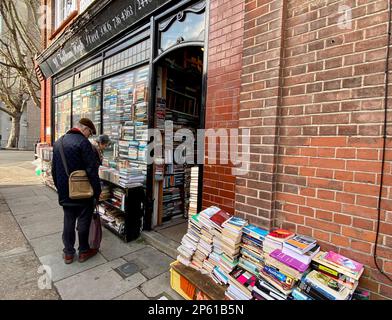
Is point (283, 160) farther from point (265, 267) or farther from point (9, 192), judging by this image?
point (9, 192)

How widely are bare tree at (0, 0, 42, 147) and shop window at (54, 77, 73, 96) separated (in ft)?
10.5

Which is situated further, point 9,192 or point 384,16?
point 9,192

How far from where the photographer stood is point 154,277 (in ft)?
9.11

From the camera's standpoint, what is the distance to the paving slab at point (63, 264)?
9.09 ft

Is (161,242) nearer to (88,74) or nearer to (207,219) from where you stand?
(207,219)

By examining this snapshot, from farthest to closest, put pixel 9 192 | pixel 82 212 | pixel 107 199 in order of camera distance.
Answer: pixel 9 192, pixel 107 199, pixel 82 212

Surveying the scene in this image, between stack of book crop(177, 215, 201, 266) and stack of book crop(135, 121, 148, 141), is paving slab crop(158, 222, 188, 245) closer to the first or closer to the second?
stack of book crop(177, 215, 201, 266)

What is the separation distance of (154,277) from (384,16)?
3272mm

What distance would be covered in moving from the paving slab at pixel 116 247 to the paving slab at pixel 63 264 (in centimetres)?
12

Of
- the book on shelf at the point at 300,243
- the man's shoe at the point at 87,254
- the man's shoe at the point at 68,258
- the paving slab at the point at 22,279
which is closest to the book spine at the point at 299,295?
the book on shelf at the point at 300,243

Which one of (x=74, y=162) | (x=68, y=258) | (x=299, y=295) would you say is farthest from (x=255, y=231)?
(x=68, y=258)

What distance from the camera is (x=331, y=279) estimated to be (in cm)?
162

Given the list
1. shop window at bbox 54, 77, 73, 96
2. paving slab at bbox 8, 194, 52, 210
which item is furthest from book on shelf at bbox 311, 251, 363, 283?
shop window at bbox 54, 77, 73, 96
